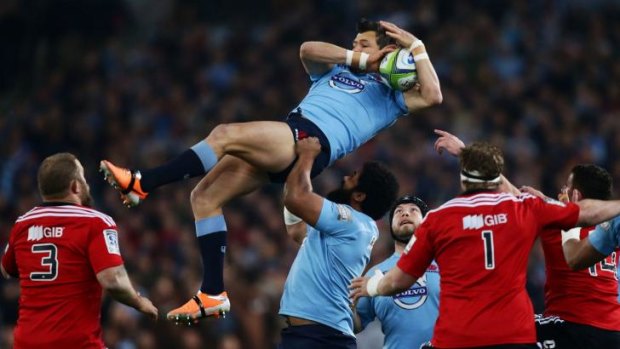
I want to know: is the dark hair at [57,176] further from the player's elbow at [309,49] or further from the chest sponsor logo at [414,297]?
the chest sponsor logo at [414,297]

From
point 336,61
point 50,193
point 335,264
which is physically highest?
point 336,61

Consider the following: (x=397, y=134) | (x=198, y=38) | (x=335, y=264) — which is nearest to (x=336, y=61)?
(x=335, y=264)

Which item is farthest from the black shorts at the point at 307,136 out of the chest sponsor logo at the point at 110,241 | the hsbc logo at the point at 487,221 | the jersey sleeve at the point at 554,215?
the jersey sleeve at the point at 554,215

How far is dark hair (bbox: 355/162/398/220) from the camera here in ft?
23.8

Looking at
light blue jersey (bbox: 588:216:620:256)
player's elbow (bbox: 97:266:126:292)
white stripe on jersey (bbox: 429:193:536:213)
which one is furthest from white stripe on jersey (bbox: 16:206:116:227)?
light blue jersey (bbox: 588:216:620:256)

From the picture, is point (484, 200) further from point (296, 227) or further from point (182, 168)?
point (296, 227)

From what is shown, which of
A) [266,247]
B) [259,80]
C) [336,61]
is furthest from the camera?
[259,80]

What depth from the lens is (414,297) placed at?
7336 millimetres

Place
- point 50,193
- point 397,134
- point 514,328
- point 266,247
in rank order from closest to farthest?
1. point 514,328
2. point 50,193
3. point 266,247
4. point 397,134

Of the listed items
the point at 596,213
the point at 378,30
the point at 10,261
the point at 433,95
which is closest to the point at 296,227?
the point at 433,95

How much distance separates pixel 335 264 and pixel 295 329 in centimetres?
46

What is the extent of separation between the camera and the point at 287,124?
689 cm

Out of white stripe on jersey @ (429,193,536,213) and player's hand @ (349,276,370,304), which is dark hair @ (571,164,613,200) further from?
player's hand @ (349,276,370,304)

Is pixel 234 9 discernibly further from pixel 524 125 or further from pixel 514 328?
pixel 514 328
